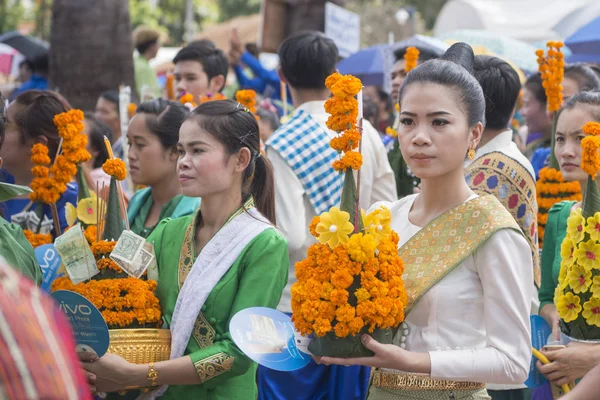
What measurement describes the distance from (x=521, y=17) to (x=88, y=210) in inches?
650

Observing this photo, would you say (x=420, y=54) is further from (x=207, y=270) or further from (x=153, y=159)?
(x=207, y=270)

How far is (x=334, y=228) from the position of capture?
242 cm

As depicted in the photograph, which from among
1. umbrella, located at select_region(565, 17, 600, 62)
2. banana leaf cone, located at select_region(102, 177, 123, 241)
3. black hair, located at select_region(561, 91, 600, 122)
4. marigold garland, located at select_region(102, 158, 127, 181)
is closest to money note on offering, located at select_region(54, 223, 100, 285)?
banana leaf cone, located at select_region(102, 177, 123, 241)

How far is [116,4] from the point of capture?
8.17 m

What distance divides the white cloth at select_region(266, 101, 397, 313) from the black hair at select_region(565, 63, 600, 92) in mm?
1589

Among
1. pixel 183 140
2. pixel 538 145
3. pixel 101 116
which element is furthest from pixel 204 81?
pixel 183 140

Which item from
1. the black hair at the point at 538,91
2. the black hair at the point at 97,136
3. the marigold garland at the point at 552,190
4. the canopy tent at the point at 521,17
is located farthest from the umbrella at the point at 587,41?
the canopy tent at the point at 521,17

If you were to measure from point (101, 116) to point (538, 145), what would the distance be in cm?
355

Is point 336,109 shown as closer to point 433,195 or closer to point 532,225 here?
point 433,195

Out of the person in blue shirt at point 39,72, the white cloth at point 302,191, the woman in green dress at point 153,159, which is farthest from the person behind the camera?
the person in blue shirt at point 39,72

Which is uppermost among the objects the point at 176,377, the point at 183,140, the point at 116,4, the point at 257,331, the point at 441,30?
the point at 441,30

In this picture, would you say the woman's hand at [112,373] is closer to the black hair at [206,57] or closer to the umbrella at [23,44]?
the black hair at [206,57]

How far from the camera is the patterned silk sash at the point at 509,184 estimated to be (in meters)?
3.88

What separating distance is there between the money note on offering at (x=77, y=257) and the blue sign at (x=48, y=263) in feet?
1.76
